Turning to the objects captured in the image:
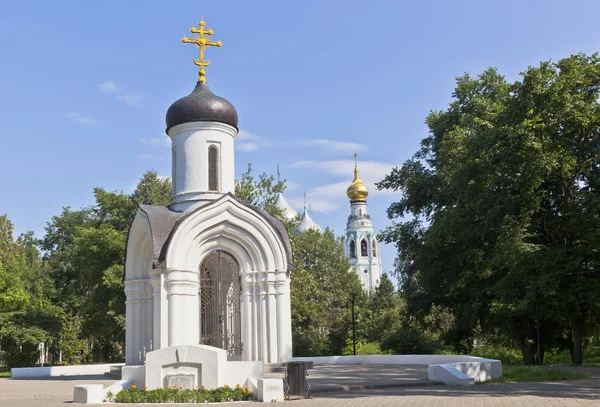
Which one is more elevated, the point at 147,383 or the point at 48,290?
the point at 48,290

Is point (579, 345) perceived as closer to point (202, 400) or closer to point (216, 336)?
point (216, 336)

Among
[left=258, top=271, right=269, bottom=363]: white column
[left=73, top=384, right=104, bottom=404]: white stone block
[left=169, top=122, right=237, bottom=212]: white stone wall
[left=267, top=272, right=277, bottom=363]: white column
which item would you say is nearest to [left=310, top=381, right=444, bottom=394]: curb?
[left=267, top=272, right=277, bottom=363]: white column

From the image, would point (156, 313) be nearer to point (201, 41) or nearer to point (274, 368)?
point (274, 368)

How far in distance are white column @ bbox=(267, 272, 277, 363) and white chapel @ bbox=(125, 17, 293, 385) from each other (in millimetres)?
27

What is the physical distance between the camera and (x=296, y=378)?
12789mm

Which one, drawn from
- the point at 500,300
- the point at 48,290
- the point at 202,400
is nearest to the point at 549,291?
the point at 500,300

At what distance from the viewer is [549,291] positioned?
1880 cm

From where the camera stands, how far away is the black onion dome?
1903cm

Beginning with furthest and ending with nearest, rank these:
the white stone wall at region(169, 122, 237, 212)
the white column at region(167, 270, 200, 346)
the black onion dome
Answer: the black onion dome, the white stone wall at region(169, 122, 237, 212), the white column at region(167, 270, 200, 346)

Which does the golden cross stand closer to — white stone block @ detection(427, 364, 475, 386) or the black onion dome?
the black onion dome

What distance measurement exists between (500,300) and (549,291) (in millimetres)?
2793

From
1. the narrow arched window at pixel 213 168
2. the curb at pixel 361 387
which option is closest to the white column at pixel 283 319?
the curb at pixel 361 387

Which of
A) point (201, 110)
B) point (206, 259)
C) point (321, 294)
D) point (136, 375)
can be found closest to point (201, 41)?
point (201, 110)

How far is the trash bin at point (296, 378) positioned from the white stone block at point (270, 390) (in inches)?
10.2
